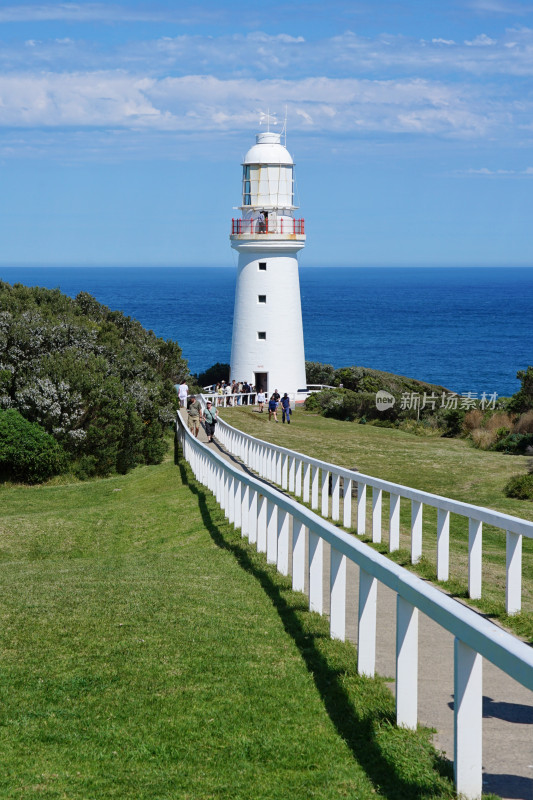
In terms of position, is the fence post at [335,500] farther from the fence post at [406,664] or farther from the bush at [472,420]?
the bush at [472,420]

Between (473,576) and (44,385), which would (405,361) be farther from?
(473,576)

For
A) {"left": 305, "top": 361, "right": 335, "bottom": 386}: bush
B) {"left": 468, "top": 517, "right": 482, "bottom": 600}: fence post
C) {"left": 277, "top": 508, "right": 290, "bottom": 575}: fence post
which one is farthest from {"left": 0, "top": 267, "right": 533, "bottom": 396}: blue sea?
{"left": 468, "top": 517, "right": 482, "bottom": 600}: fence post

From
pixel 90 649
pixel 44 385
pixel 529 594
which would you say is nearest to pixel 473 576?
pixel 529 594

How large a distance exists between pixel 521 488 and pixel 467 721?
16.9m

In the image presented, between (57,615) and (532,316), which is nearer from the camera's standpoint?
(57,615)

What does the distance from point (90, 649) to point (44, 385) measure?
23.8 m

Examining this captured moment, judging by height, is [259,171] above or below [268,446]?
above

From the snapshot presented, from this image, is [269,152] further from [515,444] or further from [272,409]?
[515,444]

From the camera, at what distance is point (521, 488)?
20.5 metres

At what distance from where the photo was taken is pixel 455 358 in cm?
11656

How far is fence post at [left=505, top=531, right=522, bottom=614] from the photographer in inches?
323

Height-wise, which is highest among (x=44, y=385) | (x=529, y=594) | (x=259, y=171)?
(x=259, y=171)

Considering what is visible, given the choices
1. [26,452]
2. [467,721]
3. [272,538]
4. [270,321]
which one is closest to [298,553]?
[272,538]

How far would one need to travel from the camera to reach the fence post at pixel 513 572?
821cm
